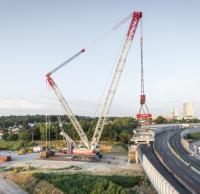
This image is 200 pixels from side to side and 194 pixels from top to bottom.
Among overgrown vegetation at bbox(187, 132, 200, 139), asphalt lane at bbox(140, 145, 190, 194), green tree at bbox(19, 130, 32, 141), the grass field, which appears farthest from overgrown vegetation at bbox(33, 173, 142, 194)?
overgrown vegetation at bbox(187, 132, 200, 139)

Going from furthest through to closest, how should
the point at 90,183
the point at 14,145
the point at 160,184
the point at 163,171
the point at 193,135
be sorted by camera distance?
1. the point at 193,135
2. the point at 14,145
3. the point at 163,171
4. the point at 90,183
5. the point at 160,184

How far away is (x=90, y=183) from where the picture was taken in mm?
58844

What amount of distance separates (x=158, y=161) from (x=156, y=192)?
76.0 feet

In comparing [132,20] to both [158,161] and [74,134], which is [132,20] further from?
[74,134]

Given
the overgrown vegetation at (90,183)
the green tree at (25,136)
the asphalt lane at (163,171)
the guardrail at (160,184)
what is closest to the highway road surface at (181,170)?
the asphalt lane at (163,171)

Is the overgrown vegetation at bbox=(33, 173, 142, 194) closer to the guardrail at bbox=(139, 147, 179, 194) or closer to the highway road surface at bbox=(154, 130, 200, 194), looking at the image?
the guardrail at bbox=(139, 147, 179, 194)

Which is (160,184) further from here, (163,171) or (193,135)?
(193,135)

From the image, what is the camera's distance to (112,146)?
118m

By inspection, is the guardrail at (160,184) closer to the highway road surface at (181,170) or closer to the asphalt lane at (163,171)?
the asphalt lane at (163,171)

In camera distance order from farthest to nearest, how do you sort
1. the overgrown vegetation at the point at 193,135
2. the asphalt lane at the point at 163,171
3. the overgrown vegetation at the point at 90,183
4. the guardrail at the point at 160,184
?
the overgrown vegetation at the point at 193,135, the overgrown vegetation at the point at 90,183, the asphalt lane at the point at 163,171, the guardrail at the point at 160,184

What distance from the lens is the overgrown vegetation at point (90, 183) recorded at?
54.0 m

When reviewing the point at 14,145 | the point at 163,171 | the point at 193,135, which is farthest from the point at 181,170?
the point at 193,135

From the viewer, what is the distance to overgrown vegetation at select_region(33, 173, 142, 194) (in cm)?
5397

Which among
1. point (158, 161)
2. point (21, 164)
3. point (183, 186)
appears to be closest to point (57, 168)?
point (21, 164)
